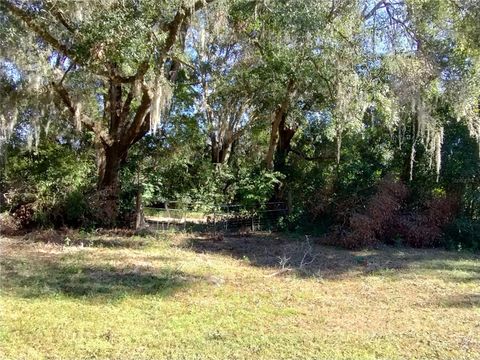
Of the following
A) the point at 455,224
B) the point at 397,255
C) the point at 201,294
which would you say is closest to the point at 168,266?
the point at 201,294

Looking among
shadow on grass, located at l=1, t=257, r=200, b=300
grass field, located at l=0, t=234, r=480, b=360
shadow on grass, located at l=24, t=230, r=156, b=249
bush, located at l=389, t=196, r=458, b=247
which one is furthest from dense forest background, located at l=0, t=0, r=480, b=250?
shadow on grass, located at l=1, t=257, r=200, b=300

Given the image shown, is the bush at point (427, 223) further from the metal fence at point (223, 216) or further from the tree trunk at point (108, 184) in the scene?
the tree trunk at point (108, 184)

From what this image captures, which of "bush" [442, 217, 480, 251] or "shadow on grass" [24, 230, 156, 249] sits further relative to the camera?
"bush" [442, 217, 480, 251]

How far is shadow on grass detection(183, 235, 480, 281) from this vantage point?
6838 mm

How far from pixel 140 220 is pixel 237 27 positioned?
15.6 ft

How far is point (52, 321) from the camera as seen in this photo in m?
4.15

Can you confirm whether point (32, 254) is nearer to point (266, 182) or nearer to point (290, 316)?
point (290, 316)

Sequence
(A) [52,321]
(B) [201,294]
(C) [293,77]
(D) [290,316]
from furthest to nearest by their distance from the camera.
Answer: (C) [293,77]
(B) [201,294]
(D) [290,316]
(A) [52,321]

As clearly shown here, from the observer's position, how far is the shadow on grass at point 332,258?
22.4 feet

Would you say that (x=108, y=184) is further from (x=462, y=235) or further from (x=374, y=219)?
(x=462, y=235)

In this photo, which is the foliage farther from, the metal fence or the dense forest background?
the metal fence

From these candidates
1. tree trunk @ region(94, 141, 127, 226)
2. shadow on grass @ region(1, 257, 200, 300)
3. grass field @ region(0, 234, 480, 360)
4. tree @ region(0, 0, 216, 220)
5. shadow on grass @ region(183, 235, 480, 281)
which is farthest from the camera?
tree trunk @ region(94, 141, 127, 226)

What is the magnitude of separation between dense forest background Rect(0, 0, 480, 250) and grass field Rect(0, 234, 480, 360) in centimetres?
163

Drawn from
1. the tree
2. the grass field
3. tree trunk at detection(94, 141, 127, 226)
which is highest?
the tree
